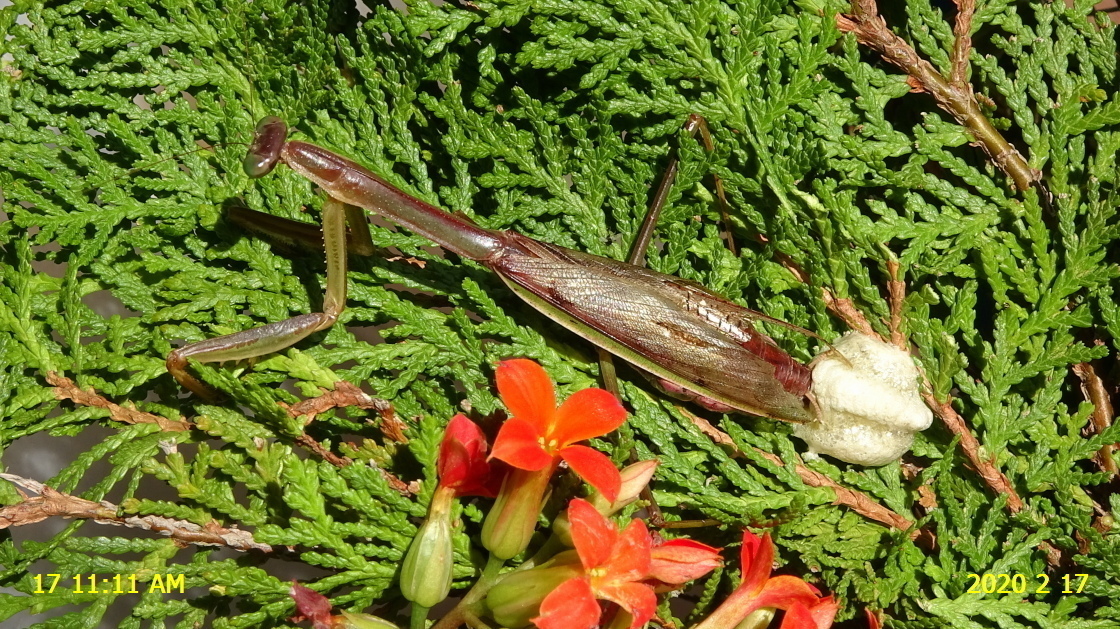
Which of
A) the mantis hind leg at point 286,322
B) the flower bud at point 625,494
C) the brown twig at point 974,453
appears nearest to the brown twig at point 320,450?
the mantis hind leg at point 286,322

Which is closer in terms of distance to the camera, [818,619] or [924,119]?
[818,619]

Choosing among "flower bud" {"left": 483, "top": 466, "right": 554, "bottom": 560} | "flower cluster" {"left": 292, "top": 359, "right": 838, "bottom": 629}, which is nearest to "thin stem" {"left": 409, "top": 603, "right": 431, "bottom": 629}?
"flower cluster" {"left": 292, "top": 359, "right": 838, "bottom": 629}

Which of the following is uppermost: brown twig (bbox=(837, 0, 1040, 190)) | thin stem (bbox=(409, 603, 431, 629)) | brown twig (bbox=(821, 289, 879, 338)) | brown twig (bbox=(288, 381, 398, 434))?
brown twig (bbox=(837, 0, 1040, 190))

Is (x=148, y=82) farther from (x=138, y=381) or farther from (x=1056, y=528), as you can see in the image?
(x=1056, y=528)

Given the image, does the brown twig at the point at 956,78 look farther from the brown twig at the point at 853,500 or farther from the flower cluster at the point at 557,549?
the flower cluster at the point at 557,549

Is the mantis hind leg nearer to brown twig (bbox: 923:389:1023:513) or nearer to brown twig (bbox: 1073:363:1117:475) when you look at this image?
brown twig (bbox: 923:389:1023:513)

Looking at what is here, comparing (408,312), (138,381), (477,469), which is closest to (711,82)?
(408,312)
